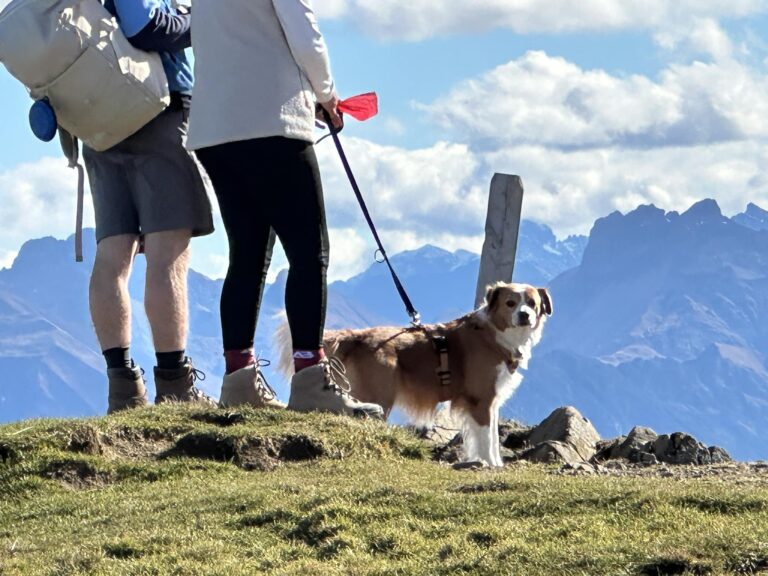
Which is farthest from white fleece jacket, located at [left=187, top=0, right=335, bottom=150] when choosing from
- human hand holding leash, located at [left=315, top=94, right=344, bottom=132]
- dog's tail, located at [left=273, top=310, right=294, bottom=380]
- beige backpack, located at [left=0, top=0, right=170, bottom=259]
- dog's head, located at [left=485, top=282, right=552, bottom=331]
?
dog's head, located at [left=485, top=282, right=552, bottom=331]

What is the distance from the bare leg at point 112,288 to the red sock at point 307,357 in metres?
1.38

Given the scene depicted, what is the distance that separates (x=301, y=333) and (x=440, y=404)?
10.6ft

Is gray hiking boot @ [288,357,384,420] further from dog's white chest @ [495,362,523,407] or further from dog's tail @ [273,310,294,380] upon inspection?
dog's white chest @ [495,362,523,407]

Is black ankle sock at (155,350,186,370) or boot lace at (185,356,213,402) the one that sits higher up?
black ankle sock at (155,350,186,370)

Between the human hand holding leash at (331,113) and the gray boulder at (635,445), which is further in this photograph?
the gray boulder at (635,445)

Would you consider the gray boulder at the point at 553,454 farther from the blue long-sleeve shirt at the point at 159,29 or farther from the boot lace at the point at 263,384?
the blue long-sleeve shirt at the point at 159,29

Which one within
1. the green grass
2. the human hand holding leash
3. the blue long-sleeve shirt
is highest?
the blue long-sleeve shirt

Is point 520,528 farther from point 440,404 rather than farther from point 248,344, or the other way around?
point 440,404

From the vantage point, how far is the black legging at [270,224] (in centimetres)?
836

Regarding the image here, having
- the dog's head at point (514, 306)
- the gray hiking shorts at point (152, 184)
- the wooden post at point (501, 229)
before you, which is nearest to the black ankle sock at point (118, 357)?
the gray hiking shorts at point (152, 184)

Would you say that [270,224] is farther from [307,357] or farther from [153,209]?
[153,209]

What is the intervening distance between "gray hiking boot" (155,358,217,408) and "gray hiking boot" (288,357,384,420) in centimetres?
94

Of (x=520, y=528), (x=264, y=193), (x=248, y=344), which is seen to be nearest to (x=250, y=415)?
(x=248, y=344)

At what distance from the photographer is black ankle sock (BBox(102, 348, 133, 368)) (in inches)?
379
